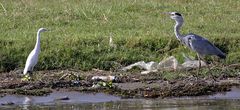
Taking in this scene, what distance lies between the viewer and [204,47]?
12750 millimetres

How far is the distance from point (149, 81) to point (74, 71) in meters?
1.35

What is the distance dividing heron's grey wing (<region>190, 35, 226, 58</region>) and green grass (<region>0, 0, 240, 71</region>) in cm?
53

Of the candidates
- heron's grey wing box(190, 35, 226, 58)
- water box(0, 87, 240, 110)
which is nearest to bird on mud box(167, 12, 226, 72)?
heron's grey wing box(190, 35, 226, 58)

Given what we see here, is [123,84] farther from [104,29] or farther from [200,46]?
[104,29]

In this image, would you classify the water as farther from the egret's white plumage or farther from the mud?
the egret's white plumage

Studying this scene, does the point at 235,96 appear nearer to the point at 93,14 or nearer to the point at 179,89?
the point at 179,89

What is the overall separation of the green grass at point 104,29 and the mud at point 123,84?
0.63 metres

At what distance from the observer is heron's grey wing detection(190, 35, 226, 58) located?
1272 centimetres

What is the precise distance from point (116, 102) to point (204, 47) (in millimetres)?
2171

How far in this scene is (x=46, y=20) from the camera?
15.4 meters

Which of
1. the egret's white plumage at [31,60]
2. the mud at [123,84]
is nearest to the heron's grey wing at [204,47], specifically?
the mud at [123,84]

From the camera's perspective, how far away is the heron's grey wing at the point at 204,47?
41.7 ft

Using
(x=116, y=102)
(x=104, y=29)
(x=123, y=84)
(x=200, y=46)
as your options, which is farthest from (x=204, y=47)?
(x=104, y=29)

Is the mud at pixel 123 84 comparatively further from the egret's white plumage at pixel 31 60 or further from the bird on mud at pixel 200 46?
the bird on mud at pixel 200 46
